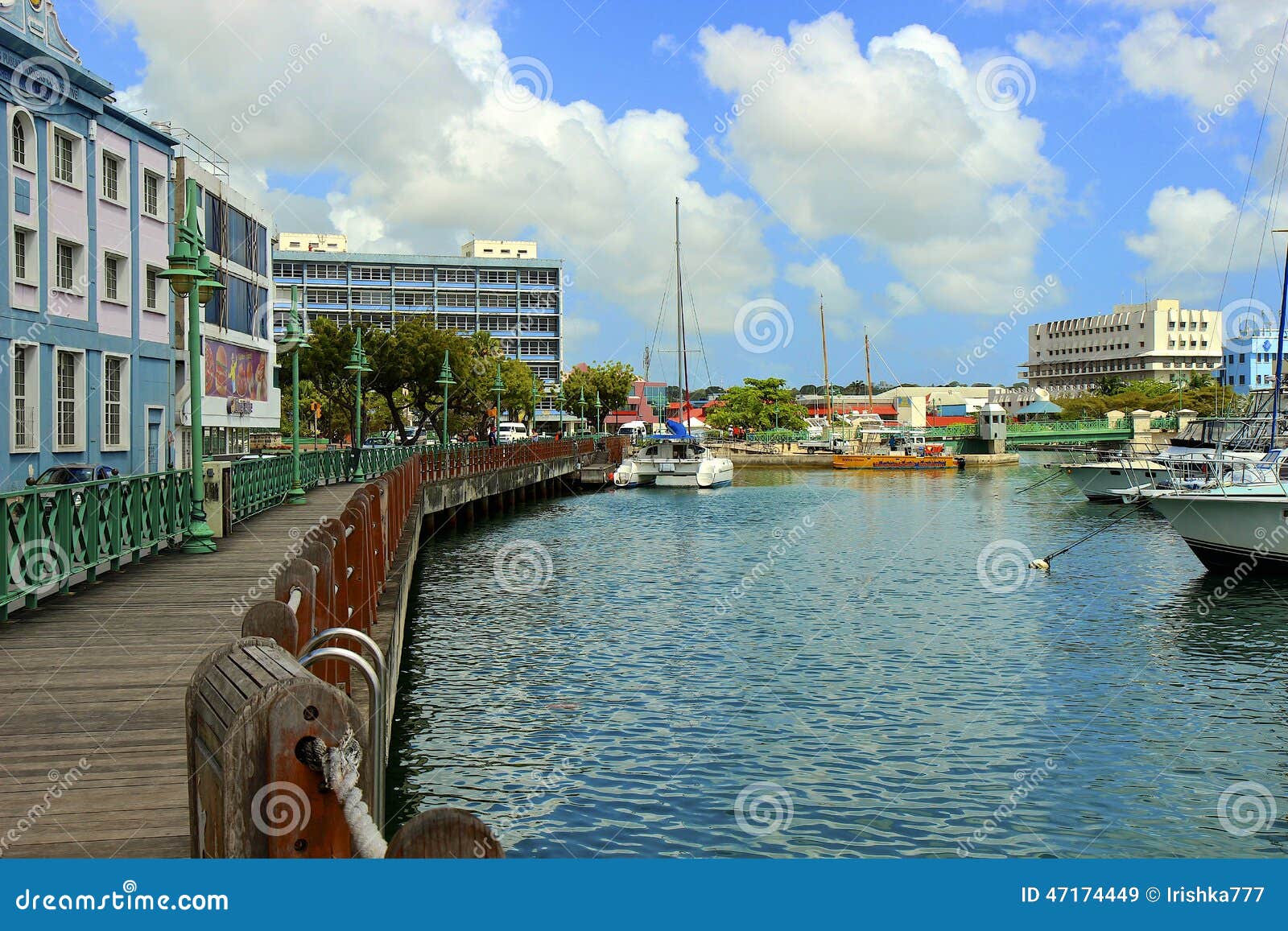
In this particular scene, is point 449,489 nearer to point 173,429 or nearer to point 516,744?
point 173,429

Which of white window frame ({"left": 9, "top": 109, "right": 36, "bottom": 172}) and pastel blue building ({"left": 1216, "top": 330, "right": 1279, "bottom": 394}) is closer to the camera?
white window frame ({"left": 9, "top": 109, "right": 36, "bottom": 172})

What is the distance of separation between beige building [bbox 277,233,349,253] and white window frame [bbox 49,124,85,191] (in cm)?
12273

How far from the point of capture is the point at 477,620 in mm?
23844

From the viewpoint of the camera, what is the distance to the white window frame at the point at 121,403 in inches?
1309

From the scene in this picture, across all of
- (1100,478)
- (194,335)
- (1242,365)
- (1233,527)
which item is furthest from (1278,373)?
(1242,365)

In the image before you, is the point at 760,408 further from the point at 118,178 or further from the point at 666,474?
the point at 118,178

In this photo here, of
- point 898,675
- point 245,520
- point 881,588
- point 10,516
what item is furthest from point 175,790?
point 881,588

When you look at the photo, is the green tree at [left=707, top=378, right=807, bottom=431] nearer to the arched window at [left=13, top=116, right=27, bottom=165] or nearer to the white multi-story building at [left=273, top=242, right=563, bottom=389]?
the white multi-story building at [left=273, top=242, right=563, bottom=389]

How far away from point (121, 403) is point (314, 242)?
126 metres

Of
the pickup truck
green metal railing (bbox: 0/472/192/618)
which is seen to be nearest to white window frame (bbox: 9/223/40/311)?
green metal railing (bbox: 0/472/192/618)

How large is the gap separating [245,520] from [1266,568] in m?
24.0

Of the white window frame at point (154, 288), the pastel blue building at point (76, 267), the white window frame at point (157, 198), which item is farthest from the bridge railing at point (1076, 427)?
the pastel blue building at point (76, 267)

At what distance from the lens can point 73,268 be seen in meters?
32.4

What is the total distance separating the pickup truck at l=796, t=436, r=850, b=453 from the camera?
119625 mm
